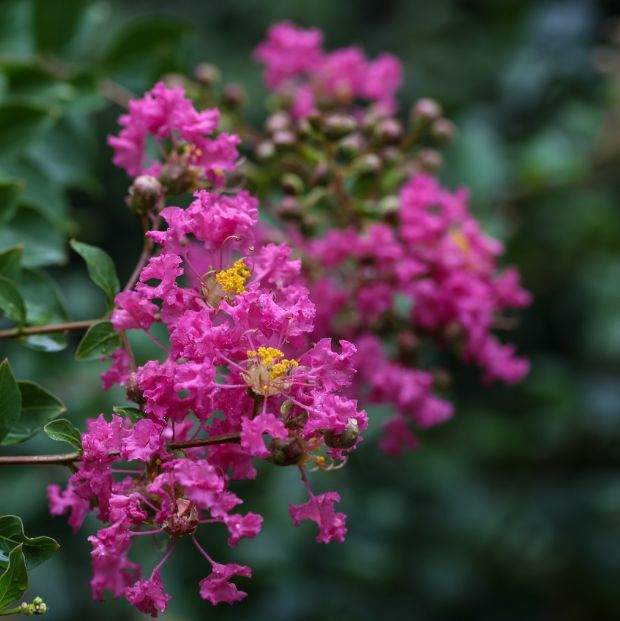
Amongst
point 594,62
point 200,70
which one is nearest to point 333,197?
point 200,70

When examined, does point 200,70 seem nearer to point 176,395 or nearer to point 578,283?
point 176,395

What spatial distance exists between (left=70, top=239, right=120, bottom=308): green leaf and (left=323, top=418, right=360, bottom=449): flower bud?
38cm

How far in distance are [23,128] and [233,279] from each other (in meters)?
0.77

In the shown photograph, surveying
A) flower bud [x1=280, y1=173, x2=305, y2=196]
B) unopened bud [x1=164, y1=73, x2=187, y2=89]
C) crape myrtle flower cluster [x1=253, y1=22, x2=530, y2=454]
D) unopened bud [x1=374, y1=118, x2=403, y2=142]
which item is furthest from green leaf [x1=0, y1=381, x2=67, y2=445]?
unopened bud [x1=374, y1=118, x2=403, y2=142]

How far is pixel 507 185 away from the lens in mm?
2771

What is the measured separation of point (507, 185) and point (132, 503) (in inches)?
75.9

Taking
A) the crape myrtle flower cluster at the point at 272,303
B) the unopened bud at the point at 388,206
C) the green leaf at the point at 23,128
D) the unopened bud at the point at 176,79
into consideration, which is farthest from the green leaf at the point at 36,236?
the unopened bud at the point at 388,206

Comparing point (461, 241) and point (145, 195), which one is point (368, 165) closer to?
point (461, 241)

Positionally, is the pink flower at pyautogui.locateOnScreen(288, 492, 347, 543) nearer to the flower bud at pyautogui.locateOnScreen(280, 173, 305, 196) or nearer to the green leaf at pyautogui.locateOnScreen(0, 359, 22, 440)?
the green leaf at pyautogui.locateOnScreen(0, 359, 22, 440)

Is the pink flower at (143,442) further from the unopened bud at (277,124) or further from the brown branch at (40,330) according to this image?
the unopened bud at (277,124)

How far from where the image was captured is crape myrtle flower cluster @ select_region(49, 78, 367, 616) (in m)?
1.09

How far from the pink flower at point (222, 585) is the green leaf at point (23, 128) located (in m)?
0.98

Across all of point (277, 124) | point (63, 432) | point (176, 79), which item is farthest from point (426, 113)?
point (63, 432)

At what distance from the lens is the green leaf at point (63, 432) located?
1.11 meters
